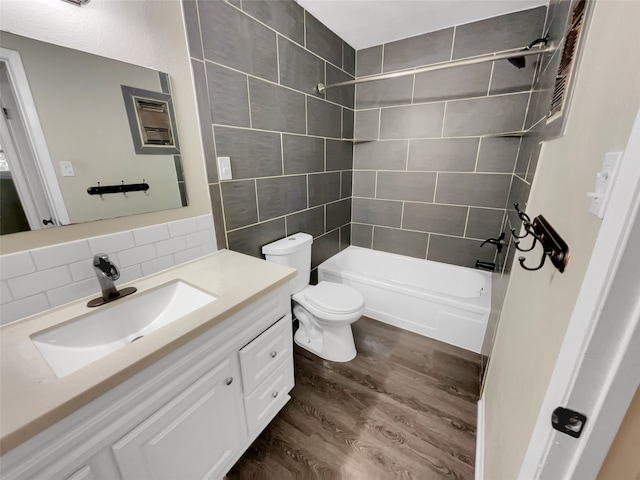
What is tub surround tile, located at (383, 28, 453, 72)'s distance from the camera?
6.46 ft

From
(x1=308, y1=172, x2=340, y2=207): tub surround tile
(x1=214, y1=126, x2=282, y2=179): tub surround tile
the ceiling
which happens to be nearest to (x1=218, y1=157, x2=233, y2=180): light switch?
(x1=214, y1=126, x2=282, y2=179): tub surround tile

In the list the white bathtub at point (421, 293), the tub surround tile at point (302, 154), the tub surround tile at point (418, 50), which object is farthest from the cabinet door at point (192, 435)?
the tub surround tile at point (418, 50)

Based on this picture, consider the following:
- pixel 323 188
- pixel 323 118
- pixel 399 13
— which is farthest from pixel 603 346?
pixel 399 13

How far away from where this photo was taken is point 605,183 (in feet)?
1.38

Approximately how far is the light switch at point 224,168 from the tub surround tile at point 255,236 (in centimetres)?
32

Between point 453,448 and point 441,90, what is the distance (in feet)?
7.88

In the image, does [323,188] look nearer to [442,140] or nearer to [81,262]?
[442,140]

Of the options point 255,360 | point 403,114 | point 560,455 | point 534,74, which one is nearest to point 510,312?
point 560,455

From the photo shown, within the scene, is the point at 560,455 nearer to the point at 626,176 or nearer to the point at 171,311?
the point at 626,176

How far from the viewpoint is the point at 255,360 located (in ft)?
3.66

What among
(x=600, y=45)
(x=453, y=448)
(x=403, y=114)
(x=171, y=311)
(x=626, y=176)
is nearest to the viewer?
(x=626, y=176)

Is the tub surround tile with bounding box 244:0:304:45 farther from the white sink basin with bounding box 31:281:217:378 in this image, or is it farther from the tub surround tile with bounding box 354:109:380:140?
→ the white sink basin with bounding box 31:281:217:378

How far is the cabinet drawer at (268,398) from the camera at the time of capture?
116 centimetres

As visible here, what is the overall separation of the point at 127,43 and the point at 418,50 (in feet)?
6.69
